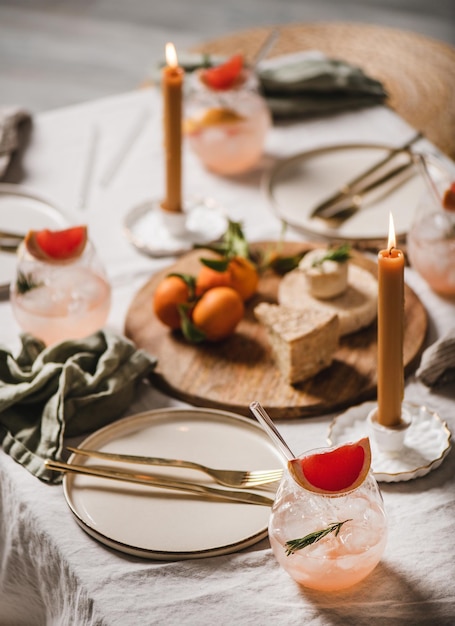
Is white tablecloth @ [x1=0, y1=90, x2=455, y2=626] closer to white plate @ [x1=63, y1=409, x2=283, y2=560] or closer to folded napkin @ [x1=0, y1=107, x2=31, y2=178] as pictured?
white plate @ [x1=63, y1=409, x2=283, y2=560]

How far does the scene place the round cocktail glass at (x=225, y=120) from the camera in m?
1.78

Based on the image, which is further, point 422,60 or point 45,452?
point 422,60

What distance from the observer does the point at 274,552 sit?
1004 millimetres

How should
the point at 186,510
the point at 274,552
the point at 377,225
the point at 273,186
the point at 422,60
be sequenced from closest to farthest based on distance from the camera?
the point at 274,552 < the point at 186,510 < the point at 377,225 < the point at 273,186 < the point at 422,60

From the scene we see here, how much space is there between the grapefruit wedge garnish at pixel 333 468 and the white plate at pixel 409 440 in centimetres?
19

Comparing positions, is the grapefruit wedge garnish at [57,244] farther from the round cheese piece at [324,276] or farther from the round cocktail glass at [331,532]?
the round cocktail glass at [331,532]

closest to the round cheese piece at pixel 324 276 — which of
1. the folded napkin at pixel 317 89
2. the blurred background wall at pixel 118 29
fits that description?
the folded napkin at pixel 317 89

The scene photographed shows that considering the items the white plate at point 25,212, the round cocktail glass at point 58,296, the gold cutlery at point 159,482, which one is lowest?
the white plate at point 25,212

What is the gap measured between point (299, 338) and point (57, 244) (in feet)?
1.16

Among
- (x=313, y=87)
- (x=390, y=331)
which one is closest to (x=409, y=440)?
(x=390, y=331)

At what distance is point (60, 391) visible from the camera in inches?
48.7

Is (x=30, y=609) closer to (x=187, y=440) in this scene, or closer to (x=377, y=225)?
(x=187, y=440)

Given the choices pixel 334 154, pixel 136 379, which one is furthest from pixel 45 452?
pixel 334 154

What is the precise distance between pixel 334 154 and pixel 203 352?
0.68 meters
